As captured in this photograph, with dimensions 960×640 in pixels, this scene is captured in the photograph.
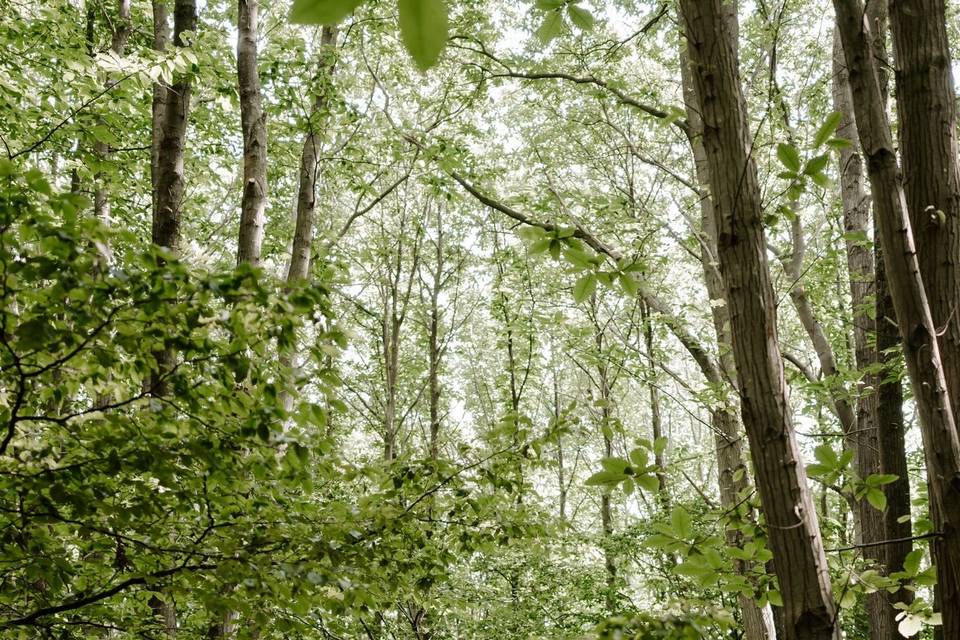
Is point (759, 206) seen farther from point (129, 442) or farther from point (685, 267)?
point (685, 267)

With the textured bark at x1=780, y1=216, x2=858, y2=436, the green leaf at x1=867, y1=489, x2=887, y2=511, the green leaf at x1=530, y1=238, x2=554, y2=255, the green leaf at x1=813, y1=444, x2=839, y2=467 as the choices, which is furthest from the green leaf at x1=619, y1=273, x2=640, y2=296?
the textured bark at x1=780, y1=216, x2=858, y2=436

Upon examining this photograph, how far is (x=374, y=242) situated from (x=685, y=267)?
5.61 meters

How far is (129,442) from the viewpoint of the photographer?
1.94 meters

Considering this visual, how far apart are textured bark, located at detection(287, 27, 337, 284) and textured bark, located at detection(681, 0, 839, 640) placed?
397cm

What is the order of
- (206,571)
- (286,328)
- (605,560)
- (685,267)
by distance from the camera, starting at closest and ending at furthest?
(286,328) → (206,571) → (605,560) → (685,267)

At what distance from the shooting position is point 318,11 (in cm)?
44

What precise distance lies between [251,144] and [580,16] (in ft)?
11.7

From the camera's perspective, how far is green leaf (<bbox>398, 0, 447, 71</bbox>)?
425mm

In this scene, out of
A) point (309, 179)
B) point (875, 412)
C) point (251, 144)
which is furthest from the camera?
point (309, 179)

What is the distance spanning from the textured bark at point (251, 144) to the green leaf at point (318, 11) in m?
3.66

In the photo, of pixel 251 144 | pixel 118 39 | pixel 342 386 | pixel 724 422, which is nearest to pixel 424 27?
pixel 342 386

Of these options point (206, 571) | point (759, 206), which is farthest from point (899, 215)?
point (206, 571)

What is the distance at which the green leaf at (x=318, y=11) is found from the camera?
1.43 ft

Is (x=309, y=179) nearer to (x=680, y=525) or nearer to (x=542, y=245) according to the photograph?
(x=542, y=245)
